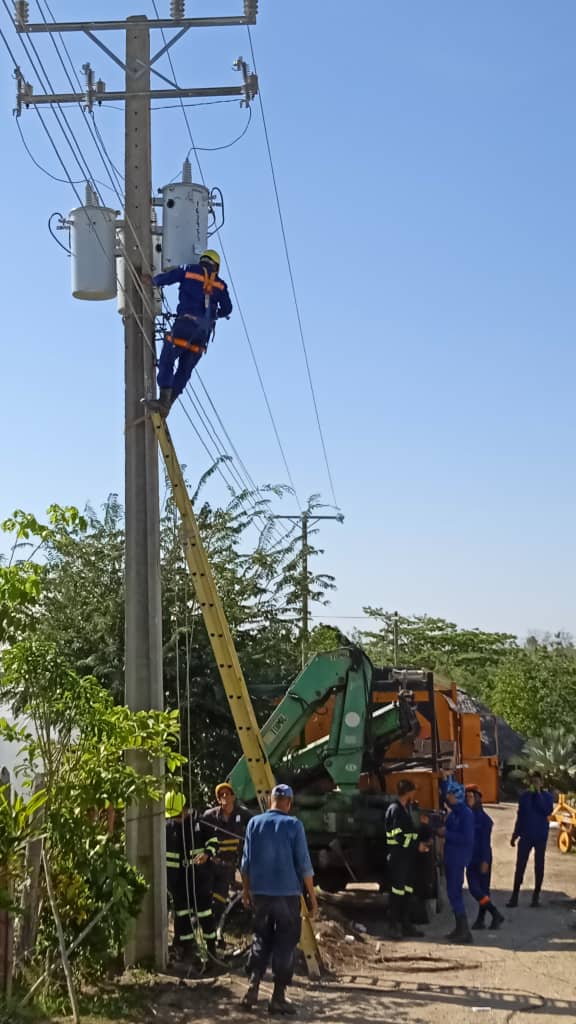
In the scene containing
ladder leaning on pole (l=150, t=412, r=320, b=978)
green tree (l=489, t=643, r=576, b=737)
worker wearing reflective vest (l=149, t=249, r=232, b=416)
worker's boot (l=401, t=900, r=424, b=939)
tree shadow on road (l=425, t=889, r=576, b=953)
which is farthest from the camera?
green tree (l=489, t=643, r=576, b=737)

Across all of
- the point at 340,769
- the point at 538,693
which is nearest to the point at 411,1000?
the point at 340,769

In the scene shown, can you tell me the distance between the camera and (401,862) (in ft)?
40.9

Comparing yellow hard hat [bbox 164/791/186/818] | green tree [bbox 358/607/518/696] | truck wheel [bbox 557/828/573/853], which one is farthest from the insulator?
green tree [bbox 358/607/518/696]

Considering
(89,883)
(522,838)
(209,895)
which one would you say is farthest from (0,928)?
(522,838)

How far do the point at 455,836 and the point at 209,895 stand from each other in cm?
338

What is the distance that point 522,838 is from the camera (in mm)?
14281

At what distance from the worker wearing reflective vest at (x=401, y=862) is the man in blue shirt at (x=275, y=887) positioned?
379 centimetres

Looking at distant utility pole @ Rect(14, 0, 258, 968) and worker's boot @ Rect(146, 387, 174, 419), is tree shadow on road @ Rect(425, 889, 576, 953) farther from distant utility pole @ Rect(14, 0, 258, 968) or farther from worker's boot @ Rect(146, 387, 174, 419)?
worker's boot @ Rect(146, 387, 174, 419)

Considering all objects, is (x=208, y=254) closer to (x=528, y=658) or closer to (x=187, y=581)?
(x=187, y=581)

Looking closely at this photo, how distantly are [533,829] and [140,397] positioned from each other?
751 cm

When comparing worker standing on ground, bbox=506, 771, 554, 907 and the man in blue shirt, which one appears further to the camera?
Answer: worker standing on ground, bbox=506, 771, 554, 907

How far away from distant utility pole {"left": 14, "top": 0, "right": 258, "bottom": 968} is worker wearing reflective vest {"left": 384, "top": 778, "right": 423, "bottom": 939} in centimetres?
357

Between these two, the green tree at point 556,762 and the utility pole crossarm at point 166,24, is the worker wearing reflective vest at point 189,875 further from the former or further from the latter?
the green tree at point 556,762

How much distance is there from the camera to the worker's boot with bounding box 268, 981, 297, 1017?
27.6 ft
